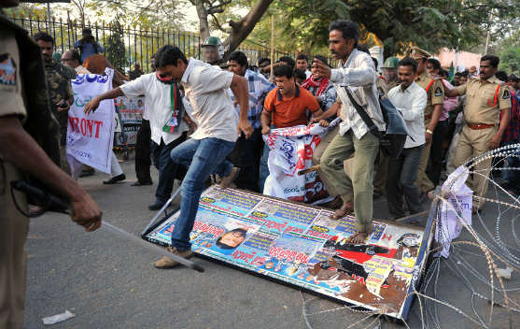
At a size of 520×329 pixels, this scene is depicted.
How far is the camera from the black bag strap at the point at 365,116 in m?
3.75

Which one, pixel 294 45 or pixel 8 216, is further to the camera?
pixel 294 45

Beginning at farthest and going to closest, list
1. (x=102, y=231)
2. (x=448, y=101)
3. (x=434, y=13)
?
1. (x=434, y=13)
2. (x=448, y=101)
3. (x=102, y=231)

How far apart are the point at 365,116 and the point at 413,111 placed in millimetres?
1464

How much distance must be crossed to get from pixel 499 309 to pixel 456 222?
3.02ft

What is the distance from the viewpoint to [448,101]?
7.04 meters

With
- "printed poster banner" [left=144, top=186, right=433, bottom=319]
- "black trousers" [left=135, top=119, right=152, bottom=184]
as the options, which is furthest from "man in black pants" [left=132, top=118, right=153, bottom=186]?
"printed poster banner" [left=144, top=186, right=433, bottom=319]

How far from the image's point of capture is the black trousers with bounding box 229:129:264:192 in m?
5.90

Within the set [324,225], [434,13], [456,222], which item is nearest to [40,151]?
[324,225]

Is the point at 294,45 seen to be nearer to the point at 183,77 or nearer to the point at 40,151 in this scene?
the point at 183,77

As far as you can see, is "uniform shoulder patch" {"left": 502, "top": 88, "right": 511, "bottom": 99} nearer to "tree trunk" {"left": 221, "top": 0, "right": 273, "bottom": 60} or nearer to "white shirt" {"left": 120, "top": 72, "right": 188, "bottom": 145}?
"white shirt" {"left": 120, "top": 72, "right": 188, "bottom": 145}

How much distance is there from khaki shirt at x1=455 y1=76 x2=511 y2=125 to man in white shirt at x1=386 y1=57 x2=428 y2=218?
119 cm

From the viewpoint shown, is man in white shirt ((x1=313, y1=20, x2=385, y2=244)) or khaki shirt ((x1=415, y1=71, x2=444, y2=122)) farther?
khaki shirt ((x1=415, y1=71, x2=444, y2=122))

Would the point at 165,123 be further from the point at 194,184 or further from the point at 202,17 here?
the point at 202,17

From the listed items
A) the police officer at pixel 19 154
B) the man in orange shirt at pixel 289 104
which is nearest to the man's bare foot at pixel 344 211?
the man in orange shirt at pixel 289 104
